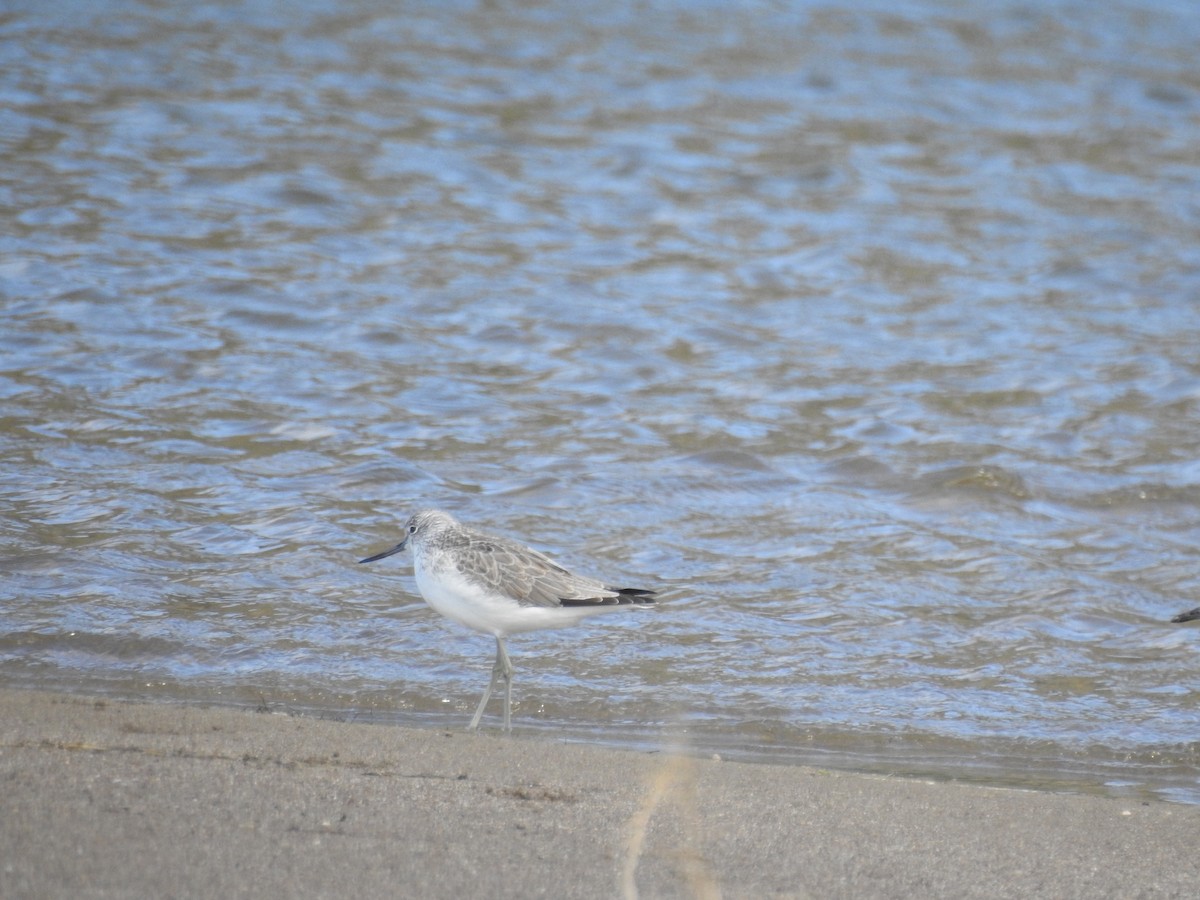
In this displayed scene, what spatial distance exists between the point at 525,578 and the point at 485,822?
1505 millimetres

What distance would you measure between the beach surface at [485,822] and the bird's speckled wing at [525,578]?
620mm

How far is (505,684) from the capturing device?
5.83 meters

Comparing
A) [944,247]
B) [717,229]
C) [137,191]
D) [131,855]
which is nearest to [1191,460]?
[944,247]

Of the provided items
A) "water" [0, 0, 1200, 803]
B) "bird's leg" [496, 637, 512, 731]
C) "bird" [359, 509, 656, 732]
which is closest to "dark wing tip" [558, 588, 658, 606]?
"bird" [359, 509, 656, 732]

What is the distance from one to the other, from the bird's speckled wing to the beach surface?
24.4 inches

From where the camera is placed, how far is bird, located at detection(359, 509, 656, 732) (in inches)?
224

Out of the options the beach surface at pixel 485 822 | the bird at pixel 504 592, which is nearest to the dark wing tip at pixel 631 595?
the bird at pixel 504 592

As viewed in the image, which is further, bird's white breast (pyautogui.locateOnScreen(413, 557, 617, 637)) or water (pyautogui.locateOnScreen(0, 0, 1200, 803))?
water (pyautogui.locateOnScreen(0, 0, 1200, 803))

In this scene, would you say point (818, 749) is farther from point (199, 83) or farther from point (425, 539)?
point (199, 83)

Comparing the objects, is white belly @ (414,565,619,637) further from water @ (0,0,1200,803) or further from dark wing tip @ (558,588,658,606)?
water @ (0,0,1200,803)

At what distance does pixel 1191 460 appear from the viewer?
8711mm

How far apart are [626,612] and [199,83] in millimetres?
8743

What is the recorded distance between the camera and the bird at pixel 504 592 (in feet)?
18.7

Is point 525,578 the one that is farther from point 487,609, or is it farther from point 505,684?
point 505,684
